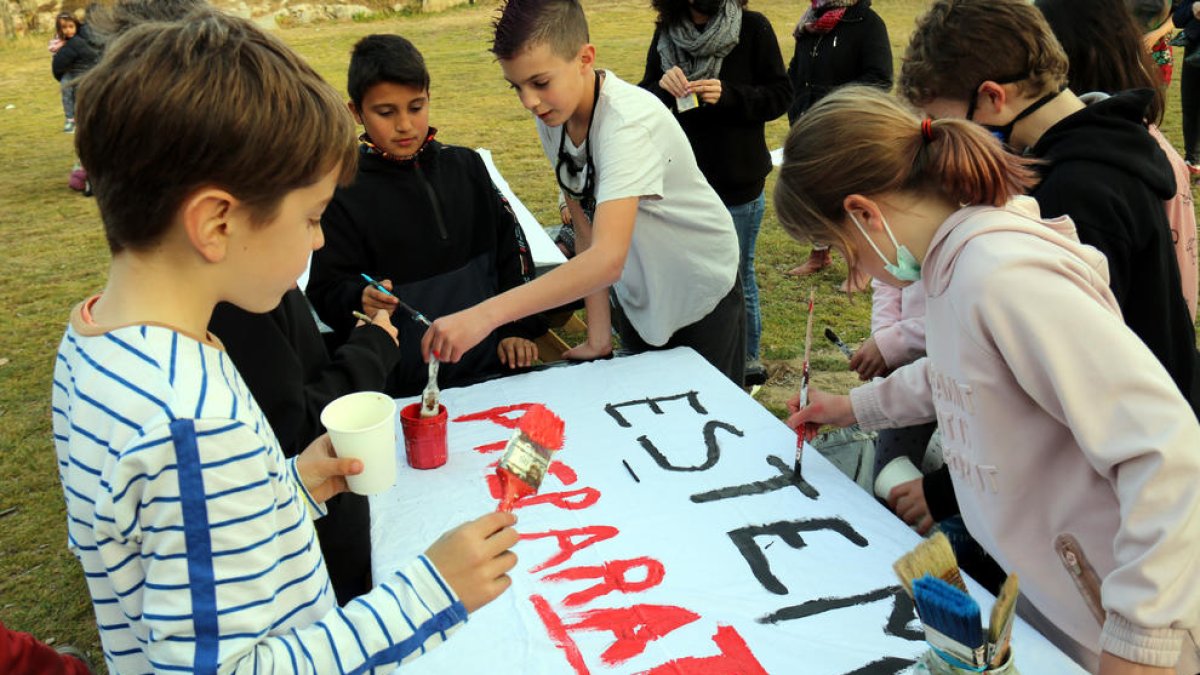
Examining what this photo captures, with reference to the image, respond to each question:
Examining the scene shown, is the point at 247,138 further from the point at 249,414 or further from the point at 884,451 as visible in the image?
the point at 884,451

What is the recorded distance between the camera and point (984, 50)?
1.97 meters

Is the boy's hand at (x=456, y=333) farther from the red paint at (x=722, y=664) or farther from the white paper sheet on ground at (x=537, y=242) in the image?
the white paper sheet on ground at (x=537, y=242)

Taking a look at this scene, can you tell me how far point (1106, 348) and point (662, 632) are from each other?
2.83ft

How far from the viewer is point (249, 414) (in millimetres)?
1024

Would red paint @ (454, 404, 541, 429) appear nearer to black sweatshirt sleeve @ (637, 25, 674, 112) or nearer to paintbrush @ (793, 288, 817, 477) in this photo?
paintbrush @ (793, 288, 817, 477)

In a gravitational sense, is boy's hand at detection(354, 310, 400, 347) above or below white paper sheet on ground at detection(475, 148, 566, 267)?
above

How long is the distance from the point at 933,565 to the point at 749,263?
9.69 ft

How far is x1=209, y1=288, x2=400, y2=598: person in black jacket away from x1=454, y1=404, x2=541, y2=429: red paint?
0.26 m

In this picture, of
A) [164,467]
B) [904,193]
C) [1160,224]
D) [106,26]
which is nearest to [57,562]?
[106,26]

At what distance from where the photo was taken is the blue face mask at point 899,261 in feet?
5.27

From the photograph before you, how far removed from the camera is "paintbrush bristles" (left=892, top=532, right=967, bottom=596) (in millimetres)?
1096

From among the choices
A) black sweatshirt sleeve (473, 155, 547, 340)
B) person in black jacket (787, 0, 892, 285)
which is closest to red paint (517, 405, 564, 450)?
black sweatshirt sleeve (473, 155, 547, 340)

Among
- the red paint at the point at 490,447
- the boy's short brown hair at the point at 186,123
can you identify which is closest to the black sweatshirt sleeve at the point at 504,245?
the red paint at the point at 490,447

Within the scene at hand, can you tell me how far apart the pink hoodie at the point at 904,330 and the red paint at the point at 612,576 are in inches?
Result: 40.7
